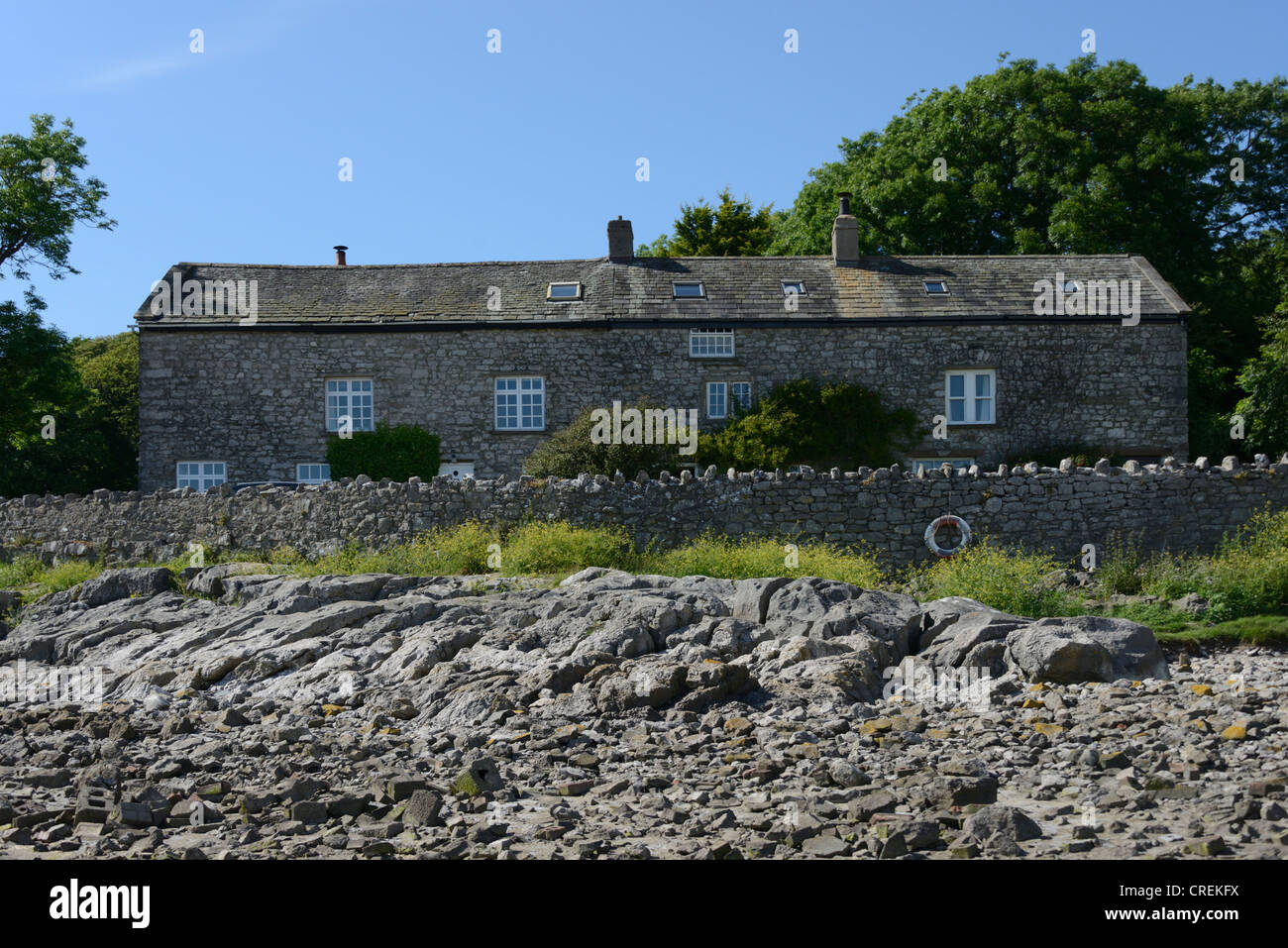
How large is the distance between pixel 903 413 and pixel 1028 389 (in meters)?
3.02

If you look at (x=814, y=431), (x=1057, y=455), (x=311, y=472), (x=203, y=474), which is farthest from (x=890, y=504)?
(x=203, y=474)

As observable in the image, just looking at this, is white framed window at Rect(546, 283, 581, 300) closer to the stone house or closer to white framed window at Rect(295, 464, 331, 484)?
the stone house

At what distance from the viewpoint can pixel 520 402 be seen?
84.6ft

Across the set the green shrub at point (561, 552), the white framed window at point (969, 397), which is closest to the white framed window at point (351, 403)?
the green shrub at point (561, 552)

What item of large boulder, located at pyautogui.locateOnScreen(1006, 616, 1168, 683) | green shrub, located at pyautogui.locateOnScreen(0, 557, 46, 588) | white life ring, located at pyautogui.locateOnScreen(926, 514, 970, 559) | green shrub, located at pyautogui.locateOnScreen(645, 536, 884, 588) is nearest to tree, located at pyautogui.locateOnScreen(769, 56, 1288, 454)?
white life ring, located at pyautogui.locateOnScreen(926, 514, 970, 559)

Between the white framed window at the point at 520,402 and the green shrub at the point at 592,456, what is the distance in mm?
2563

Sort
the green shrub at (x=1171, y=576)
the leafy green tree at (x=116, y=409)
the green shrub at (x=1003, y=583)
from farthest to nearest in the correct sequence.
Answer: the leafy green tree at (x=116, y=409)
the green shrub at (x=1171, y=576)
the green shrub at (x=1003, y=583)

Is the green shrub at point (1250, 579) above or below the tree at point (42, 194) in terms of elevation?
below

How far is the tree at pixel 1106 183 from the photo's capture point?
105 ft

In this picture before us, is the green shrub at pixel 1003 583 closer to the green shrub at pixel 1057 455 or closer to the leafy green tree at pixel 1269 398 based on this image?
the green shrub at pixel 1057 455

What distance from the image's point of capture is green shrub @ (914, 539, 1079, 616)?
14867mm

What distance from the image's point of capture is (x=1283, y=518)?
17.4 metres

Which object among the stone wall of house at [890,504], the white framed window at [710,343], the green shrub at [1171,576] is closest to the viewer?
the green shrub at [1171,576]

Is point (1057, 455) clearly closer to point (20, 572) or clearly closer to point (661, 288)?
point (661, 288)
